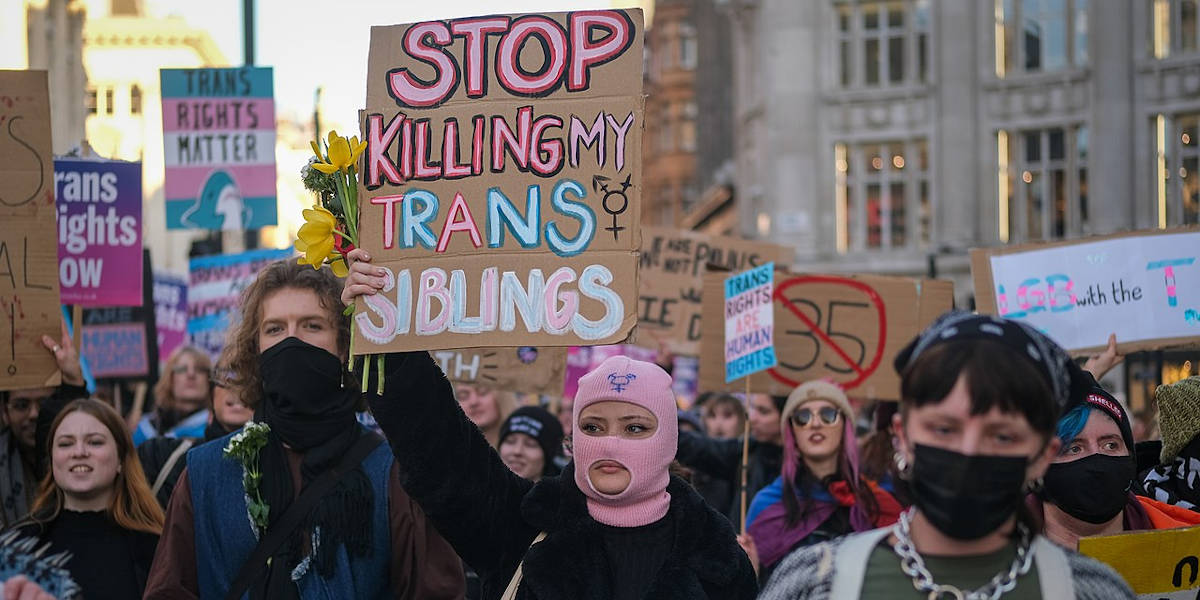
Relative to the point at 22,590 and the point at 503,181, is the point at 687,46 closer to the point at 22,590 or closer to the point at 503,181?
the point at 503,181

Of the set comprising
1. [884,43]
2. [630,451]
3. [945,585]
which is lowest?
[945,585]

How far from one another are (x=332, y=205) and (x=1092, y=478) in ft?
7.76

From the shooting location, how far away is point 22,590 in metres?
3.57

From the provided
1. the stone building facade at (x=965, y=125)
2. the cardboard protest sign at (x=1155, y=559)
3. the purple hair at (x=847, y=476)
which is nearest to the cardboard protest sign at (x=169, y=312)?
the purple hair at (x=847, y=476)

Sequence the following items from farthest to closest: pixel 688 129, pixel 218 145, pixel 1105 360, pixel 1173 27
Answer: pixel 688 129 → pixel 1173 27 → pixel 218 145 → pixel 1105 360

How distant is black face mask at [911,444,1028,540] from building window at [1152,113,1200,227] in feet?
108

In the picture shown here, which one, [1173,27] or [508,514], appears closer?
[508,514]

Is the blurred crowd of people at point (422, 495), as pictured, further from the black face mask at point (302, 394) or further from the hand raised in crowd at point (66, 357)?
the hand raised in crowd at point (66, 357)

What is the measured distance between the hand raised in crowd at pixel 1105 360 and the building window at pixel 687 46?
5936 centimetres

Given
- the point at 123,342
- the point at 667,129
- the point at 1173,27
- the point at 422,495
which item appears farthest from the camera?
the point at 667,129

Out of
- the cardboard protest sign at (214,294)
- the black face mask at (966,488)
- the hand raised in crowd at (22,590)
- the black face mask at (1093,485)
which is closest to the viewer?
the black face mask at (966,488)

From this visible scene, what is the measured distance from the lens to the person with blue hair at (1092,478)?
15.2 feet

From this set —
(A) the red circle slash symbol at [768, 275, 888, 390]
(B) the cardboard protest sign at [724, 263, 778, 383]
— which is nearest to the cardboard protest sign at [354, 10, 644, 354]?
(B) the cardboard protest sign at [724, 263, 778, 383]

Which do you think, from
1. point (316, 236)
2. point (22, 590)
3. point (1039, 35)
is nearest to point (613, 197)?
point (316, 236)
